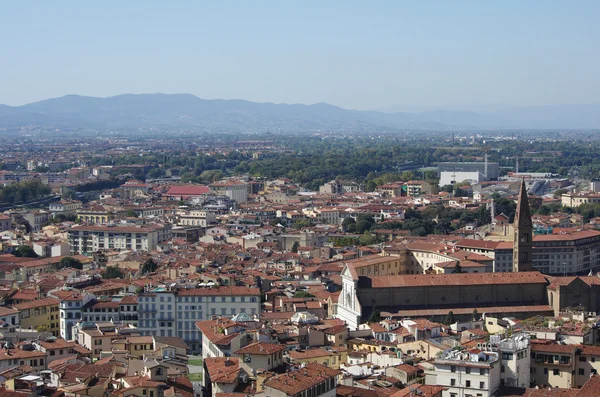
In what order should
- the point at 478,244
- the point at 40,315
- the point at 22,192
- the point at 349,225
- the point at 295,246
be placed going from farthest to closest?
the point at 22,192 → the point at 349,225 → the point at 295,246 → the point at 478,244 → the point at 40,315

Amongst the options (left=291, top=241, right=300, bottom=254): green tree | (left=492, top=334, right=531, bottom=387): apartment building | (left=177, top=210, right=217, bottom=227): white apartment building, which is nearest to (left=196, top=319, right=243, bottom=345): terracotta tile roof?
(left=492, top=334, right=531, bottom=387): apartment building

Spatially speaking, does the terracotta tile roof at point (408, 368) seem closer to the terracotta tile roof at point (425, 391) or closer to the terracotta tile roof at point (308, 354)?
the terracotta tile roof at point (425, 391)

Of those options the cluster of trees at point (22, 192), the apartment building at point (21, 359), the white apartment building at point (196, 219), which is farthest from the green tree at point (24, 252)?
the cluster of trees at point (22, 192)

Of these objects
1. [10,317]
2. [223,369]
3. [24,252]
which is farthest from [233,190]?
[223,369]

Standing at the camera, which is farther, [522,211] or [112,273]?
[112,273]

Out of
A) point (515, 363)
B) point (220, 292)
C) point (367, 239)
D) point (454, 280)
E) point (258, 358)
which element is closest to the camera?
point (515, 363)

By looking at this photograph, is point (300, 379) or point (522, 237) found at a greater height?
point (300, 379)

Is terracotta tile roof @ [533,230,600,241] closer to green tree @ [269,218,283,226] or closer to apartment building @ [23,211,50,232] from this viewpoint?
green tree @ [269,218,283,226]

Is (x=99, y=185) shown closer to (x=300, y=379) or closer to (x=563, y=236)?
(x=563, y=236)

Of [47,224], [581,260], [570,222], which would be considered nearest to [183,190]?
[47,224]
